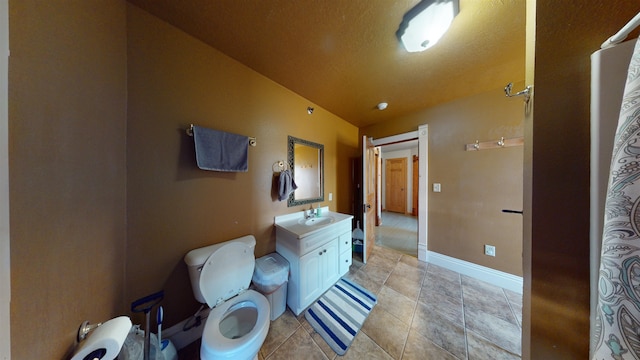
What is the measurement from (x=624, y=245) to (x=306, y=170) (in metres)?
1.89

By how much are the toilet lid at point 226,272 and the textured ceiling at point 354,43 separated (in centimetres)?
149

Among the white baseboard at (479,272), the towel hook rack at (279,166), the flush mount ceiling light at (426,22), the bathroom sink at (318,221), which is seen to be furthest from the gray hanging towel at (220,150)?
the white baseboard at (479,272)

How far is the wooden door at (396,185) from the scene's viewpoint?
478cm

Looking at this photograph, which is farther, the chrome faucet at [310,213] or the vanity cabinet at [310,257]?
the chrome faucet at [310,213]

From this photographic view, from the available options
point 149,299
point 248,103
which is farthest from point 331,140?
point 149,299

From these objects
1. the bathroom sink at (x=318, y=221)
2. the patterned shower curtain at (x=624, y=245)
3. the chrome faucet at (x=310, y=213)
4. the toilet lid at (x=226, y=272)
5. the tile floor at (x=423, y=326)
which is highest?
the patterned shower curtain at (x=624, y=245)

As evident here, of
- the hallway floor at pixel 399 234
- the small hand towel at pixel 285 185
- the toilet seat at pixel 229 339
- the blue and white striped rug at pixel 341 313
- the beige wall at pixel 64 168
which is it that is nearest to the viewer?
the beige wall at pixel 64 168

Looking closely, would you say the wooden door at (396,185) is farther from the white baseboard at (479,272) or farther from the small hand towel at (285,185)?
the small hand towel at (285,185)

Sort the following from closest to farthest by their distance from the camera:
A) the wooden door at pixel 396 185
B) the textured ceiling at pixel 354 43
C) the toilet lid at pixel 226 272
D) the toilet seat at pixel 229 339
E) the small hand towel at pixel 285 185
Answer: the toilet seat at pixel 229 339 < the textured ceiling at pixel 354 43 < the toilet lid at pixel 226 272 < the small hand towel at pixel 285 185 < the wooden door at pixel 396 185

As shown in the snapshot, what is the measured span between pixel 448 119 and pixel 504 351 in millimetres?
2181

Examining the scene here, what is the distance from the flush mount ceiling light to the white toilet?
187 cm

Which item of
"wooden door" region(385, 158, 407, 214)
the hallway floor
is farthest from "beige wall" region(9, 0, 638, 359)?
"wooden door" region(385, 158, 407, 214)

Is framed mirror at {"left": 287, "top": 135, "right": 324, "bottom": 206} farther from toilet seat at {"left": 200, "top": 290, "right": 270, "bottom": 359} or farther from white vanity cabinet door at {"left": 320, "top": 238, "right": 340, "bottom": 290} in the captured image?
toilet seat at {"left": 200, "top": 290, "right": 270, "bottom": 359}

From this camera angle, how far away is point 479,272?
→ 1.91 metres
